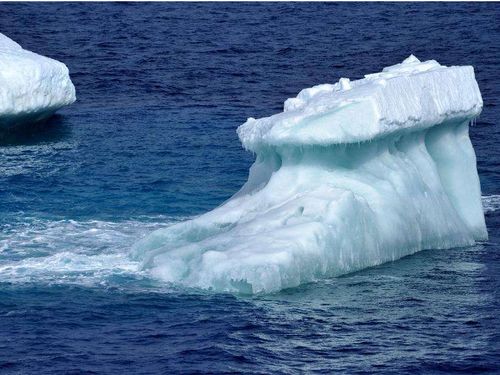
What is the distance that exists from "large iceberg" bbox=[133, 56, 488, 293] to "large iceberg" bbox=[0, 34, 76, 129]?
14.5 meters

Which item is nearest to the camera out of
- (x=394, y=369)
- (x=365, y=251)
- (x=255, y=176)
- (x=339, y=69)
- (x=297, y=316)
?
(x=394, y=369)

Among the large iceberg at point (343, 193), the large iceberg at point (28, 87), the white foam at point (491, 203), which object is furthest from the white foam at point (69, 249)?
the white foam at point (491, 203)

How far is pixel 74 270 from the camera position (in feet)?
117

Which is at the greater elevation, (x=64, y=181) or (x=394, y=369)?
(x=64, y=181)

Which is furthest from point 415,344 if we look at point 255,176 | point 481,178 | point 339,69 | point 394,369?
point 339,69

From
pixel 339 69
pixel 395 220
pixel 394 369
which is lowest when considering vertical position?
pixel 394 369

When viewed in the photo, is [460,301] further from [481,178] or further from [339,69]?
[339,69]

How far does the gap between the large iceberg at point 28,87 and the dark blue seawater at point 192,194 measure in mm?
1191

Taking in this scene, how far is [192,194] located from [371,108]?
10720 mm

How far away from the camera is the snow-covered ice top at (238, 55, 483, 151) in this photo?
35188 mm

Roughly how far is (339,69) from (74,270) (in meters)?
30.6

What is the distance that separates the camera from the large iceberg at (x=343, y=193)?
3394 cm

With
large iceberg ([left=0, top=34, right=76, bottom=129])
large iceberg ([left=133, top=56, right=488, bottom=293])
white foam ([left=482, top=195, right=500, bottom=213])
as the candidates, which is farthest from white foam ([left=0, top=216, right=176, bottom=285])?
white foam ([left=482, top=195, right=500, bottom=213])

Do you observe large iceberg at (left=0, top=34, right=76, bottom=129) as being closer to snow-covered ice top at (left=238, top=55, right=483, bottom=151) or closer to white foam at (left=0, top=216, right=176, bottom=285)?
white foam at (left=0, top=216, right=176, bottom=285)
